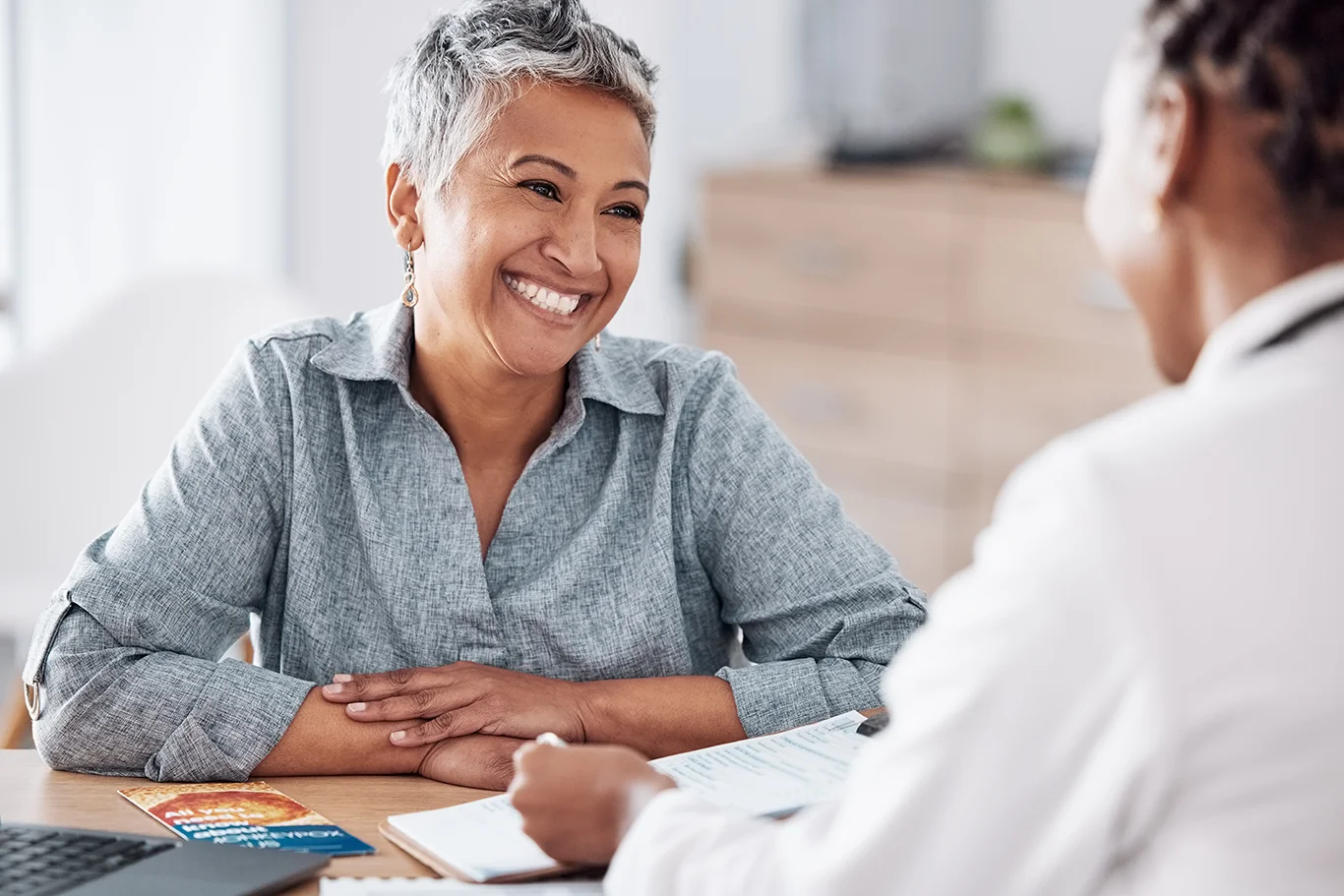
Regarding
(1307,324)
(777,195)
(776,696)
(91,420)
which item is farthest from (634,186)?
(777,195)

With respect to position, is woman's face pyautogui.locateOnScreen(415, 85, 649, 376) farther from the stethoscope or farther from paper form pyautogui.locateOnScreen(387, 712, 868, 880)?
the stethoscope

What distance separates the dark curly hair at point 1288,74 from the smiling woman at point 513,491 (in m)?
0.81

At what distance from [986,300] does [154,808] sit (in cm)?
270

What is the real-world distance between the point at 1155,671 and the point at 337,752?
829mm

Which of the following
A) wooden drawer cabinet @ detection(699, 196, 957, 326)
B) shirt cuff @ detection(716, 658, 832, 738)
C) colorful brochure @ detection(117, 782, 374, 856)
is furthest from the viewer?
wooden drawer cabinet @ detection(699, 196, 957, 326)

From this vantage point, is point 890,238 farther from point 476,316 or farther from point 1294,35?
point 1294,35

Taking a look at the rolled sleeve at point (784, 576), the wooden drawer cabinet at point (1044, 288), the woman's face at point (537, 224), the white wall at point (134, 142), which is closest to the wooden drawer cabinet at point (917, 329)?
the wooden drawer cabinet at point (1044, 288)

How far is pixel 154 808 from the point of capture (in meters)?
1.25

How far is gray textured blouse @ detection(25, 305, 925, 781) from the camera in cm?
150

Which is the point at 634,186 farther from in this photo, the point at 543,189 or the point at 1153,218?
the point at 1153,218

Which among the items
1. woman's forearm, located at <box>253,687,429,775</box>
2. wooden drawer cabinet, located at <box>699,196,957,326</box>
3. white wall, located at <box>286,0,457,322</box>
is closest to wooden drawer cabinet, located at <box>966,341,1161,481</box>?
wooden drawer cabinet, located at <box>699,196,957,326</box>

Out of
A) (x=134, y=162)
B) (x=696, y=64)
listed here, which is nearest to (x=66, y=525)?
(x=134, y=162)

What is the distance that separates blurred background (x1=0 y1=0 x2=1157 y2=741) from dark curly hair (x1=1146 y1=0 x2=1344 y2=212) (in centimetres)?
266

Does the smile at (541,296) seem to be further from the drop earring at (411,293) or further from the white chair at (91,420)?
the white chair at (91,420)
